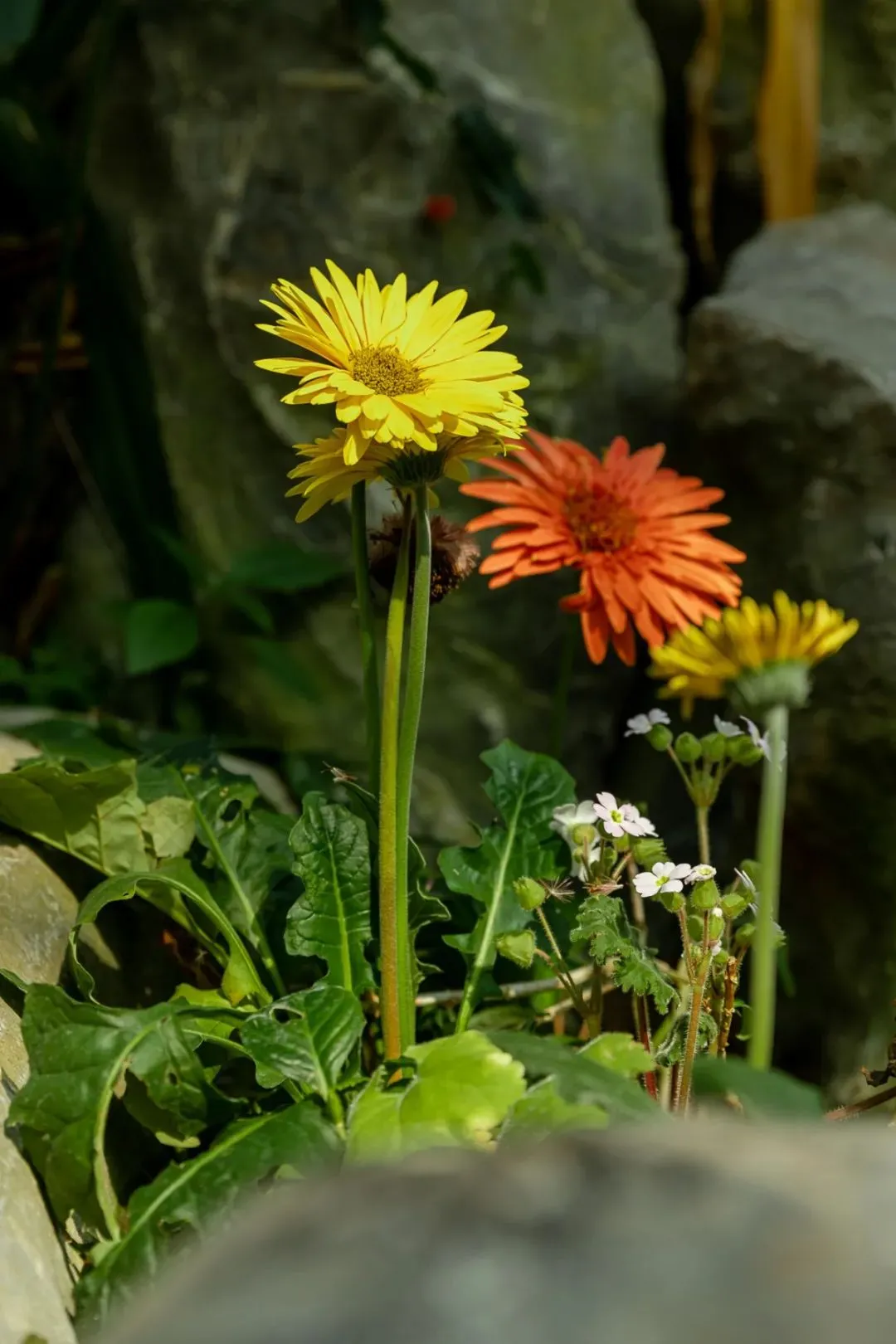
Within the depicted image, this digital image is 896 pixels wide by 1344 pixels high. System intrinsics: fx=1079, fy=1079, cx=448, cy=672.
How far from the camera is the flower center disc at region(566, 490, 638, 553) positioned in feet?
2.88

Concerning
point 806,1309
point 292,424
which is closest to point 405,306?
point 806,1309

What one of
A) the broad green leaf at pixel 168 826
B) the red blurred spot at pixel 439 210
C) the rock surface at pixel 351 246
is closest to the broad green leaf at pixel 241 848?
the broad green leaf at pixel 168 826

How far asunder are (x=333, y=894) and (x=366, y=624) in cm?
18

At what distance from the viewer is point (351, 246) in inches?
55.4

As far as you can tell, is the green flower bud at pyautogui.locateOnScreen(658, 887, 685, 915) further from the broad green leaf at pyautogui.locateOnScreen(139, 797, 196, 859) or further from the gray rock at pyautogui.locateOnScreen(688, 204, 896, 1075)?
the gray rock at pyautogui.locateOnScreen(688, 204, 896, 1075)

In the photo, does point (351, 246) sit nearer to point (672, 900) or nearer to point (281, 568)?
point (281, 568)

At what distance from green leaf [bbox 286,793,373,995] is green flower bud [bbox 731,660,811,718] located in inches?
11.7

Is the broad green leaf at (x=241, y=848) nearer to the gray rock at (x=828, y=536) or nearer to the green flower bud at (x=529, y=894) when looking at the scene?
the green flower bud at (x=529, y=894)

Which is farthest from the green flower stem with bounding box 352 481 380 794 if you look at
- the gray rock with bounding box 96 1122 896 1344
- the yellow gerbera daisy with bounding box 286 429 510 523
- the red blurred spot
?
the red blurred spot

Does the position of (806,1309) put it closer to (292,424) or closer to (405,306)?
(405,306)

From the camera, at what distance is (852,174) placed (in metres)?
1.64

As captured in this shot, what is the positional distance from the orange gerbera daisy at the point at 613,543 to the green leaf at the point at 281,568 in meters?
0.51

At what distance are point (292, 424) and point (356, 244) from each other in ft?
0.82

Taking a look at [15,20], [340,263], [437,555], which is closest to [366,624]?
[437,555]
